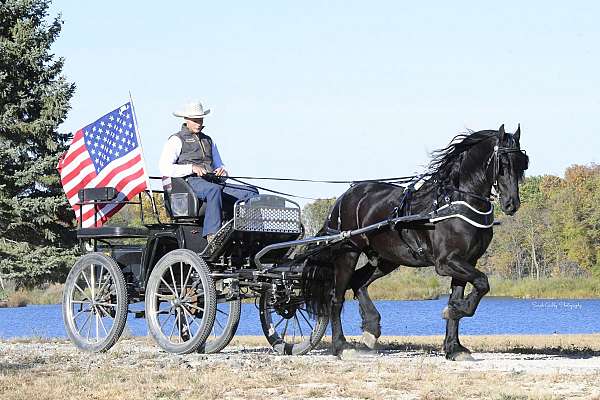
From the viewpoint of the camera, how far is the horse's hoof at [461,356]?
38.5 ft

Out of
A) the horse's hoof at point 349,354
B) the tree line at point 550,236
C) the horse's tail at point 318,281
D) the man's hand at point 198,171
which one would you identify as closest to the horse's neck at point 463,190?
the horse's tail at point 318,281

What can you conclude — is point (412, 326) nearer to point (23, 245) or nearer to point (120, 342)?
point (23, 245)

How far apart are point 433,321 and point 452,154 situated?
1011 inches

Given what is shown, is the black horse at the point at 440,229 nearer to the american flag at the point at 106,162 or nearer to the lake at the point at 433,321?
the american flag at the point at 106,162

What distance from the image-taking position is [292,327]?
45.8 feet

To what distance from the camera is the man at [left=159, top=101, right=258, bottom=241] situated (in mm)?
12641

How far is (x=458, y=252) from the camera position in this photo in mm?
11625

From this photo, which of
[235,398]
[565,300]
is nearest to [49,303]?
[565,300]

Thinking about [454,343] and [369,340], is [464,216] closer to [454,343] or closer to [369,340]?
[454,343]

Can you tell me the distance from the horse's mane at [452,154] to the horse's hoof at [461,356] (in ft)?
6.35

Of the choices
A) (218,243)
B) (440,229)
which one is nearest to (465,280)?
(440,229)

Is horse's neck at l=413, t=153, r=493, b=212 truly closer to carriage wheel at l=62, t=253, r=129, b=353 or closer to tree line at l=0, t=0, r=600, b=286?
carriage wheel at l=62, t=253, r=129, b=353

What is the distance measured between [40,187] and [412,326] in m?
12.6

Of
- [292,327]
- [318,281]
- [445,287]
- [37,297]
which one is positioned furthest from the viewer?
[445,287]
